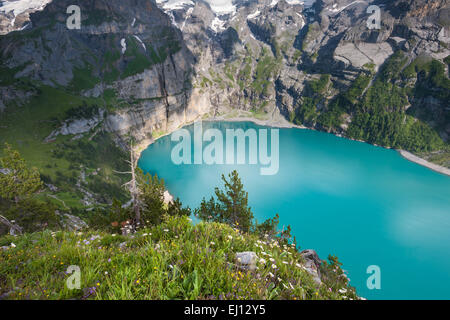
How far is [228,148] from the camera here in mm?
107250

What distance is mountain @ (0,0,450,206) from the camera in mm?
79188

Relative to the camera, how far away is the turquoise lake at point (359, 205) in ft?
131

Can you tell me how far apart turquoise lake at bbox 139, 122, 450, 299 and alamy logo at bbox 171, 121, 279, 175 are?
16.1ft

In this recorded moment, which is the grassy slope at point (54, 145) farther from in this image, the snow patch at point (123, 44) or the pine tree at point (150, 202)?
the snow patch at point (123, 44)

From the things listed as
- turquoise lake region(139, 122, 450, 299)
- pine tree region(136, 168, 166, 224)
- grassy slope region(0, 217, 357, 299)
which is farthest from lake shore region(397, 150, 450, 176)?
grassy slope region(0, 217, 357, 299)

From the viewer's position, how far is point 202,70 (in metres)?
194

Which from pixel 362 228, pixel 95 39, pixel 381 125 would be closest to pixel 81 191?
pixel 362 228

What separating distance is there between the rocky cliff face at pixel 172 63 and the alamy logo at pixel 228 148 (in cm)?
2362

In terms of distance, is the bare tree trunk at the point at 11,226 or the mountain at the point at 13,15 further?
the mountain at the point at 13,15

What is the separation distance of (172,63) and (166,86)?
2594cm

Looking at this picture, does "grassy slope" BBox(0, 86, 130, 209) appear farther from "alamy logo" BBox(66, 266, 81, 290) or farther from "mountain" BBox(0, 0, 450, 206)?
"alamy logo" BBox(66, 266, 81, 290)

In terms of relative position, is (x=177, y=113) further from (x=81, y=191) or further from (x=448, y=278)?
(x=448, y=278)

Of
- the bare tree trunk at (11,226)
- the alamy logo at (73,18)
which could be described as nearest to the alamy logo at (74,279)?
the bare tree trunk at (11,226)
